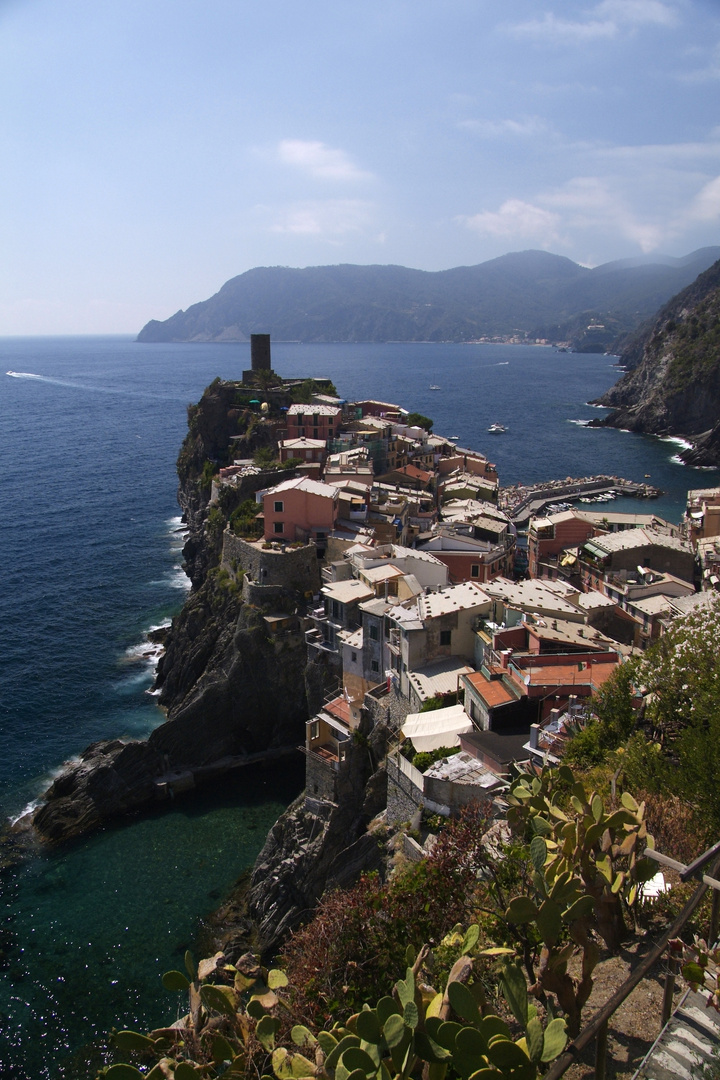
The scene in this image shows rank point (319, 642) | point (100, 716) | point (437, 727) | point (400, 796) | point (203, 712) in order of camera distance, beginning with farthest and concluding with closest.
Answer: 1. point (100, 716)
2. point (203, 712)
3. point (319, 642)
4. point (437, 727)
5. point (400, 796)

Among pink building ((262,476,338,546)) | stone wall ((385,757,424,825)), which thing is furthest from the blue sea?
pink building ((262,476,338,546))

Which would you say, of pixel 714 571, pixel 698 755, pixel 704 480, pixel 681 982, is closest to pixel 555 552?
pixel 714 571

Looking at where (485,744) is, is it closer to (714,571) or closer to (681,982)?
(681,982)

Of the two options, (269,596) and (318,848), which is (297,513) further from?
(318,848)

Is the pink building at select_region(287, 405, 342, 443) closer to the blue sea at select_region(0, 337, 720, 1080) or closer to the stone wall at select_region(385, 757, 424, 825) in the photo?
the blue sea at select_region(0, 337, 720, 1080)

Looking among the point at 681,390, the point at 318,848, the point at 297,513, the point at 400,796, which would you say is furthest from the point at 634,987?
the point at 681,390

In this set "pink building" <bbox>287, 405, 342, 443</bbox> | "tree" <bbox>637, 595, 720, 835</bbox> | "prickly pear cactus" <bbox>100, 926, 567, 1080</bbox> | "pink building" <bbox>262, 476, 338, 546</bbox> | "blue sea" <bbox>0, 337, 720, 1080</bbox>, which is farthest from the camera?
"pink building" <bbox>287, 405, 342, 443</bbox>
